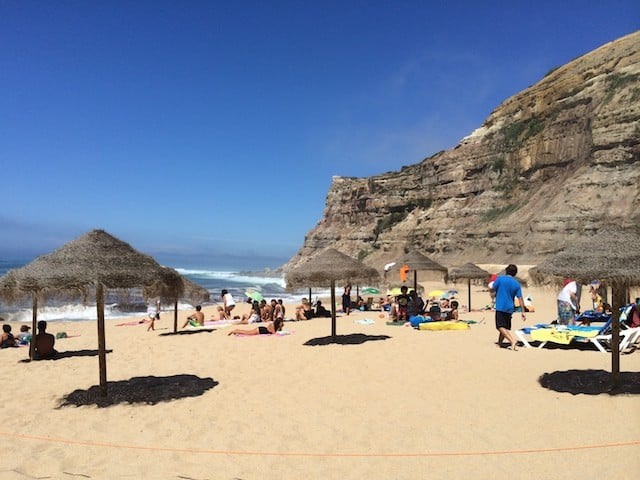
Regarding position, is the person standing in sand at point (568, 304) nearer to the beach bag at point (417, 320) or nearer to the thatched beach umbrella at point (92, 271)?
the beach bag at point (417, 320)

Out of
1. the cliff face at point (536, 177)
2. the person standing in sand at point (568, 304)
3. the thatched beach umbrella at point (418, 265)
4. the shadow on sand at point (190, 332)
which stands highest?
the cliff face at point (536, 177)

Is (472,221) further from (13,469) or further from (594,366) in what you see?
(13,469)

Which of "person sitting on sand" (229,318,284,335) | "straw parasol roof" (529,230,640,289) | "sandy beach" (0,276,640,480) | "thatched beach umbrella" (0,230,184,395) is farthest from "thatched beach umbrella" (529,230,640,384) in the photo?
"person sitting on sand" (229,318,284,335)

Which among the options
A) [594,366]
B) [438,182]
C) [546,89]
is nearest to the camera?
[594,366]

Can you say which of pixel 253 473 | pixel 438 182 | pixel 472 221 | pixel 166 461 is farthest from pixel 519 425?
pixel 438 182

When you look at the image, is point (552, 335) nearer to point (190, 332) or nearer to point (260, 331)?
point (260, 331)

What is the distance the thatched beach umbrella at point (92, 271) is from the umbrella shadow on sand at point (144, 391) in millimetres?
250

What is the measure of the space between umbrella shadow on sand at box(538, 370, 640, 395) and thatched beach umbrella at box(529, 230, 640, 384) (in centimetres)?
24

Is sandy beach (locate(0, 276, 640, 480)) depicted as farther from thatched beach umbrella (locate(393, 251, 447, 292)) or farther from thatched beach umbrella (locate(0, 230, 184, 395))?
thatched beach umbrella (locate(393, 251, 447, 292))

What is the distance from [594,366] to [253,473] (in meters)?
5.72

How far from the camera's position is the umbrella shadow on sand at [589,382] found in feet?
19.3

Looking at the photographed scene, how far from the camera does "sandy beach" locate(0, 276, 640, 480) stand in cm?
425

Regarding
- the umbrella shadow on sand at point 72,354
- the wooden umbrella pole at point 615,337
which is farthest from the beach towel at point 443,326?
the umbrella shadow on sand at point 72,354

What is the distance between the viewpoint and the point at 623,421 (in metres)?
4.95
